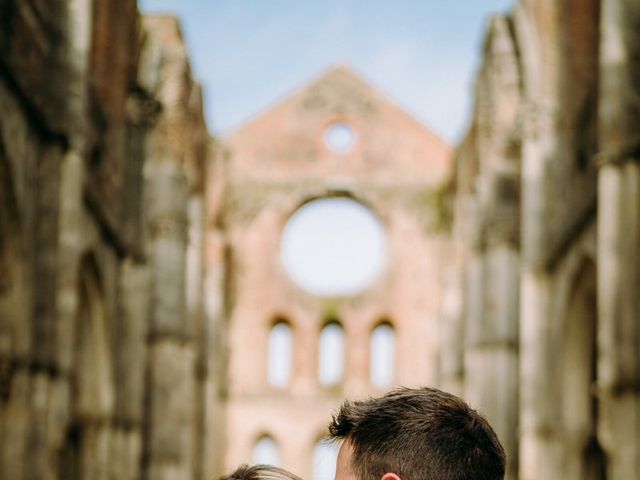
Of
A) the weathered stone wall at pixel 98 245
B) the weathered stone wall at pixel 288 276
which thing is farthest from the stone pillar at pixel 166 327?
the weathered stone wall at pixel 288 276

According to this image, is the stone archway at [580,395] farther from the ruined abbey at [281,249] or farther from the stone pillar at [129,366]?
the stone pillar at [129,366]

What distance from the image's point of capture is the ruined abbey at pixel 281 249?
13.8 meters

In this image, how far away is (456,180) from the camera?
32.1 metres

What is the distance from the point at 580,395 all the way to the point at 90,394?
718 centimetres

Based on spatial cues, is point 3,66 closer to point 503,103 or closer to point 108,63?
point 108,63

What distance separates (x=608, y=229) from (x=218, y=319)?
18.5 metres

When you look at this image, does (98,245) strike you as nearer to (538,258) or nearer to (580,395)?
(538,258)

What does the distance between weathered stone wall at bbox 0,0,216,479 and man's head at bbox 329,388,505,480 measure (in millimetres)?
11544

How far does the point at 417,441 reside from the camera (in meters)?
1.72

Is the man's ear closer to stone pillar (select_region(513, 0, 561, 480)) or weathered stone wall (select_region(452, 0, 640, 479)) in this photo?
weathered stone wall (select_region(452, 0, 640, 479))

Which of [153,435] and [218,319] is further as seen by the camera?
[218,319]

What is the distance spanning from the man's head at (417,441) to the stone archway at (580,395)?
16.6 m

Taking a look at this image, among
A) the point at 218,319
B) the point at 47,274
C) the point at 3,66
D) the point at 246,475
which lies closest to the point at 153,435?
the point at 218,319

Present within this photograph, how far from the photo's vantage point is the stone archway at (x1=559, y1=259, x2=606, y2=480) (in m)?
18.3
